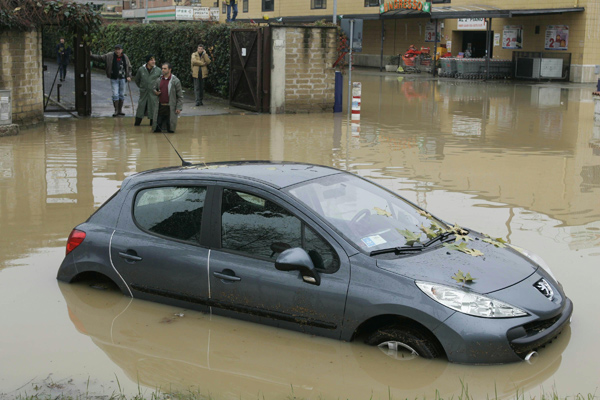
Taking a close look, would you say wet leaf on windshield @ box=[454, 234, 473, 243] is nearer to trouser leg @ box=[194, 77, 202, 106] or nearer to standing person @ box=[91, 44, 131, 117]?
standing person @ box=[91, 44, 131, 117]

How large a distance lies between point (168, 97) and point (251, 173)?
1147 centimetres

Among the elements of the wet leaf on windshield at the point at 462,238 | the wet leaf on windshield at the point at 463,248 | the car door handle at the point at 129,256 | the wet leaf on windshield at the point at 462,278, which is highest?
the wet leaf on windshield at the point at 462,238

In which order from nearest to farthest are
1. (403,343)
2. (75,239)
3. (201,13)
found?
1. (403,343)
2. (75,239)
3. (201,13)

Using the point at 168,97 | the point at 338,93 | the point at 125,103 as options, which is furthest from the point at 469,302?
the point at 125,103

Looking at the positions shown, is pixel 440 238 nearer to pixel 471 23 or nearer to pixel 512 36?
pixel 512 36

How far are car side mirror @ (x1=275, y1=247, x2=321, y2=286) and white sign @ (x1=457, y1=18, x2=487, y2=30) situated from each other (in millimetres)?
38622

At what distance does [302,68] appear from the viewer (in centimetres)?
2231

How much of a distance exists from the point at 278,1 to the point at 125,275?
53.3 metres

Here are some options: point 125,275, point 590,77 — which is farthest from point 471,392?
point 590,77

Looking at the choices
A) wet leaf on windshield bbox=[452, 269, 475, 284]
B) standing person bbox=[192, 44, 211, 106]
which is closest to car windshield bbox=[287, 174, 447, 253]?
wet leaf on windshield bbox=[452, 269, 475, 284]

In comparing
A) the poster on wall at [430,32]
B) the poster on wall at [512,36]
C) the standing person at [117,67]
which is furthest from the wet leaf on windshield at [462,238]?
the poster on wall at [430,32]

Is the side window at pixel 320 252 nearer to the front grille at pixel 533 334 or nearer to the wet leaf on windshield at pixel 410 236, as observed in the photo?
the wet leaf on windshield at pixel 410 236

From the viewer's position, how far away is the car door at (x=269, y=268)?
5.43 m

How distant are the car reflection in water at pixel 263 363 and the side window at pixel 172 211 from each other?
2.17ft
